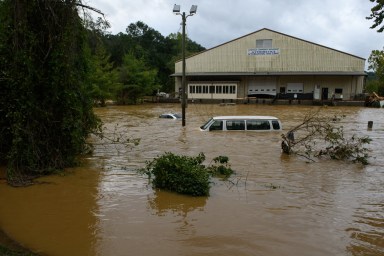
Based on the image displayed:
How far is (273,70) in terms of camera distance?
54688 millimetres

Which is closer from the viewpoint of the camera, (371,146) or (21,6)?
(21,6)

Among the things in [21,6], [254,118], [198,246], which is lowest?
[198,246]

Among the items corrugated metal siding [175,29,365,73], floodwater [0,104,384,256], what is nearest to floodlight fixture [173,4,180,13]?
floodwater [0,104,384,256]

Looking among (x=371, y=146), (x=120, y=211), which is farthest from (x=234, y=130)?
(x=120, y=211)

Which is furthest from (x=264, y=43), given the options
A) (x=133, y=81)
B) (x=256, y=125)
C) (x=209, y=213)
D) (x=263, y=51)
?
(x=209, y=213)

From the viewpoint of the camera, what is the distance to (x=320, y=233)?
23.8 ft

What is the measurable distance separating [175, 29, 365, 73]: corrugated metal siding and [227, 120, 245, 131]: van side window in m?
37.6

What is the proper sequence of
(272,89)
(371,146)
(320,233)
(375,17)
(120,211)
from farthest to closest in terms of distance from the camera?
(272,89), (371,146), (375,17), (120,211), (320,233)

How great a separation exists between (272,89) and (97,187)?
1938 inches

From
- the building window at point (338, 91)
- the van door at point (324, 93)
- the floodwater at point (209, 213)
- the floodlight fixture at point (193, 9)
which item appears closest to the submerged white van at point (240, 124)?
the floodwater at point (209, 213)

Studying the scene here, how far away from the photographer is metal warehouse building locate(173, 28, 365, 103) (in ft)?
172

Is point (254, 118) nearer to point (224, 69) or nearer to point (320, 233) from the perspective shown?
point (320, 233)

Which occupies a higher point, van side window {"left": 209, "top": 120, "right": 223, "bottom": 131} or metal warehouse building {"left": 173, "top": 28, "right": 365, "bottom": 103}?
metal warehouse building {"left": 173, "top": 28, "right": 365, "bottom": 103}

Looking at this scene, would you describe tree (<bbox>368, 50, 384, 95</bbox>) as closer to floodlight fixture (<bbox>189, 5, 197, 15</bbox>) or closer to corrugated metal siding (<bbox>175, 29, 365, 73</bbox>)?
corrugated metal siding (<bbox>175, 29, 365, 73</bbox>)
